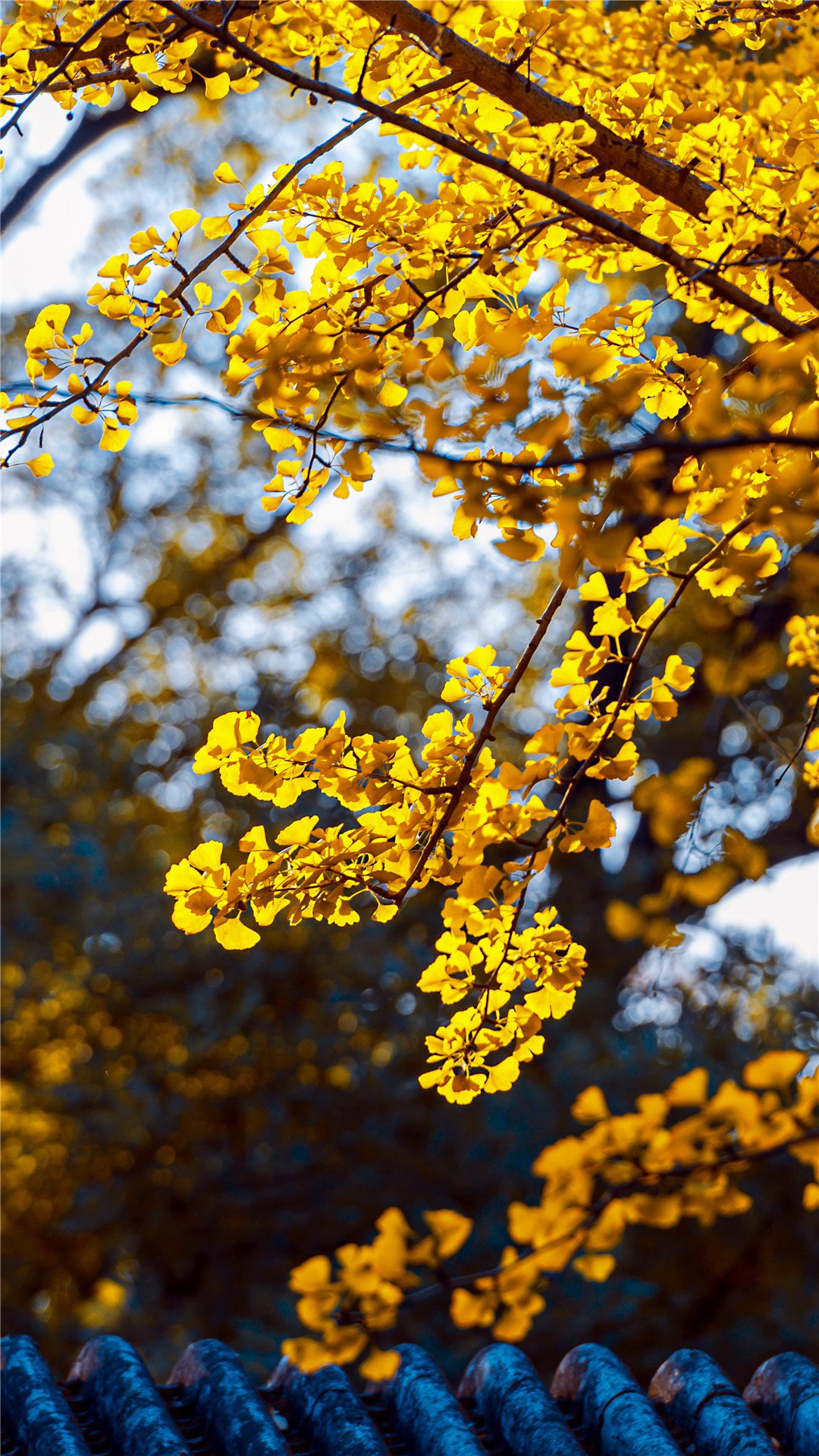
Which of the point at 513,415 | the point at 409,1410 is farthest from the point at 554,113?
the point at 409,1410

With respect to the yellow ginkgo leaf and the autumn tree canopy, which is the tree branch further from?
the yellow ginkgo leaf

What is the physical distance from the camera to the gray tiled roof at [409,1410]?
1895 mm

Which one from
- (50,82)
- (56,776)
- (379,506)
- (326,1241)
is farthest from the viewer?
(379,506)

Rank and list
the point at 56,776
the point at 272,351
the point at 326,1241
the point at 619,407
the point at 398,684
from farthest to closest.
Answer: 1. the point at 398,684
2. the point at 56,776
3. the point at 326,1241
4. the point at 272,351
5. the point at 619,407

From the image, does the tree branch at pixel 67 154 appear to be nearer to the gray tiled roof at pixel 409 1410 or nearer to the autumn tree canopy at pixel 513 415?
the autumn tree canopy at pixel 513 415

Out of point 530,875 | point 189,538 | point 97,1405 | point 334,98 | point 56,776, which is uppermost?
point 189,538

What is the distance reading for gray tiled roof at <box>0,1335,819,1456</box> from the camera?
1.89 meters

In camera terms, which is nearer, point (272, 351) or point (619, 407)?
point (619, 407)

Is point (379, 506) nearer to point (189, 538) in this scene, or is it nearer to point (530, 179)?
point (189, 538)

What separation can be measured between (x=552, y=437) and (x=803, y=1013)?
5.96 m

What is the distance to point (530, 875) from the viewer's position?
147 centimetres

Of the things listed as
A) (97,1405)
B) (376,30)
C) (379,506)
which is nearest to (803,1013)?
(379,506)

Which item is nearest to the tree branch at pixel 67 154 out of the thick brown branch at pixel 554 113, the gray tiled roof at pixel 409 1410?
the thick brown branch at pixel 554 113

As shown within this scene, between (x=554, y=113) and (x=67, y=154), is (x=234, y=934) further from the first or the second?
(x=67, y=154)
